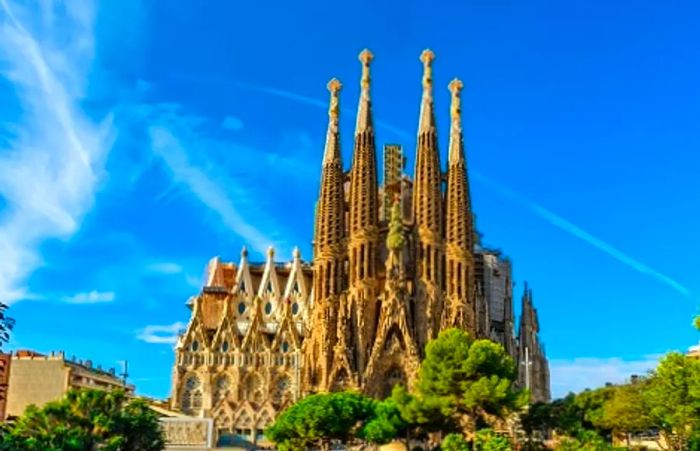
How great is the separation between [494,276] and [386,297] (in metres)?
12.3

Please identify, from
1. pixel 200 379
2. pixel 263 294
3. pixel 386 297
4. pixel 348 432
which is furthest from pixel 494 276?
pixel 348 432

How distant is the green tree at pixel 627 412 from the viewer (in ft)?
127

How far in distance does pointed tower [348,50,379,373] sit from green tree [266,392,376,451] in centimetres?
1482

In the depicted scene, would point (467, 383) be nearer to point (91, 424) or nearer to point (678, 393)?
point (678, 393)

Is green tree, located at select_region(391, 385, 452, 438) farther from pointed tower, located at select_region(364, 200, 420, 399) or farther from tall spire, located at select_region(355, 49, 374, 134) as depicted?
tall spire, located at select_region(355, 49, 374, 134)

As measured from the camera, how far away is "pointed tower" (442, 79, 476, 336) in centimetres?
5456

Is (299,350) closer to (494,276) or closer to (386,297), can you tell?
(386,297)

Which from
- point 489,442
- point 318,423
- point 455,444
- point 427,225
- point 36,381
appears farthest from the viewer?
point 427,225

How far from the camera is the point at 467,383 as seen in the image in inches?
1524

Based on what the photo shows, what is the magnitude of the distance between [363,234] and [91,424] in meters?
27.5

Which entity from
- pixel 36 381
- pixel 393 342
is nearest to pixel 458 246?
pixel 393 342

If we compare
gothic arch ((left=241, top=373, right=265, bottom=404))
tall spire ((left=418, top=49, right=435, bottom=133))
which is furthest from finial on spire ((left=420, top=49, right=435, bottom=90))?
gothic arch ((left=241, top=373, right=265, bottom=404))

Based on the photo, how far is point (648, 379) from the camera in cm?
4125

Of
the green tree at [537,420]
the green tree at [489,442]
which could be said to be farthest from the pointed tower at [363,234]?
the green tree at [489,442]
